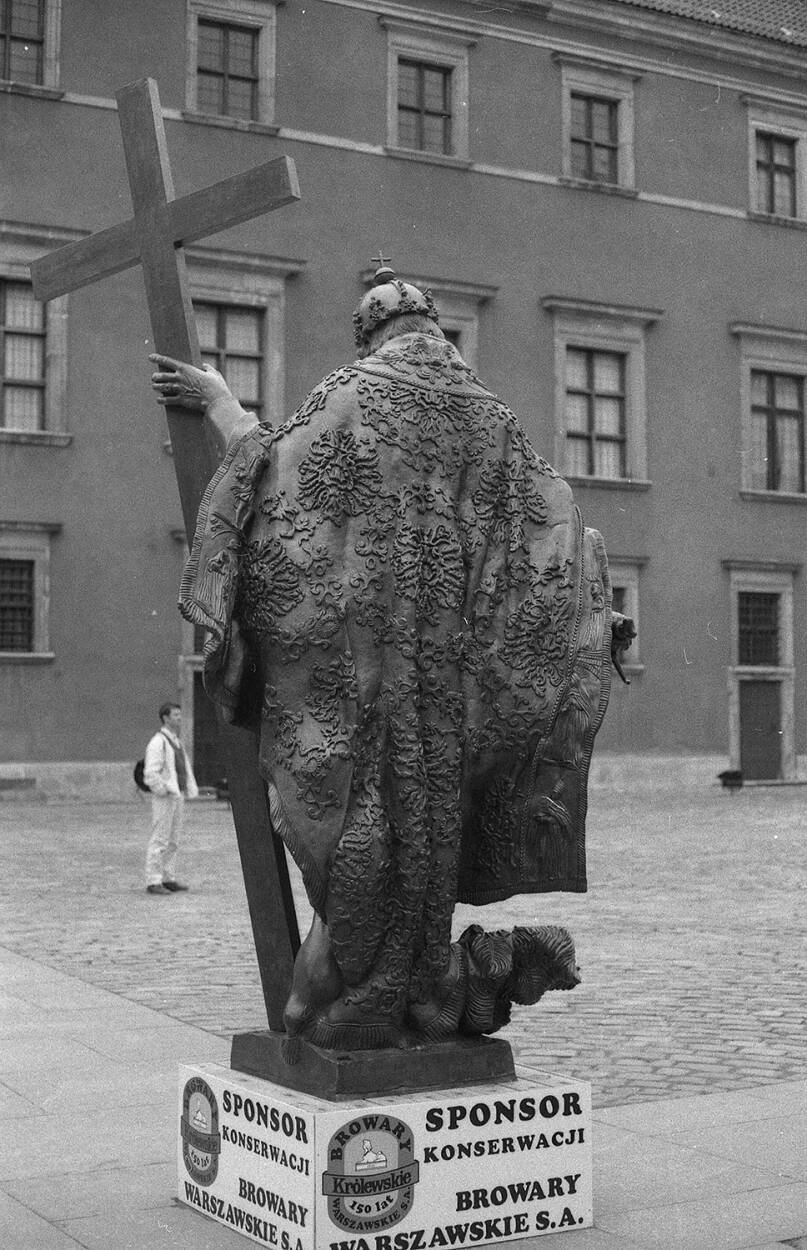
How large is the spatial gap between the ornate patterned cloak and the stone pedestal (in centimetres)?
36

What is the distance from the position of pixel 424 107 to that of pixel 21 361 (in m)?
8.98

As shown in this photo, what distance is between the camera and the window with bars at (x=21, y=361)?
2647cm

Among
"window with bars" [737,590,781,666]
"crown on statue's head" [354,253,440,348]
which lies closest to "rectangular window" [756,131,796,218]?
"window with bars" [737,590,781,666]

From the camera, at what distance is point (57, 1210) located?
15.3 feet

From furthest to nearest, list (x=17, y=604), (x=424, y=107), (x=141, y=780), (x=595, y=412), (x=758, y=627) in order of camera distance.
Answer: (x=758, y=627), (x=595, y=412), (x=424, y=107), (x=17, y=604), (x=141, y=780)

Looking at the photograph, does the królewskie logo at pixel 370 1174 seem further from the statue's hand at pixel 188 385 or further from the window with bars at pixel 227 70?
the window with bars at pixel 227 70

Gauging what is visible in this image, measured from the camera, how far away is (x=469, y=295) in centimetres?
2994

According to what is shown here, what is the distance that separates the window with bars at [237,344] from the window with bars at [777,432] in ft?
34.6

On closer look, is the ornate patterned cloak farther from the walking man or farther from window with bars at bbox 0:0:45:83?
window with bars at bbox 0:0:45:83

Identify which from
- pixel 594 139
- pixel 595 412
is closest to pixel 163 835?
pixel 595 412

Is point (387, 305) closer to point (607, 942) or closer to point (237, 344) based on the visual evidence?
point (607, 942)

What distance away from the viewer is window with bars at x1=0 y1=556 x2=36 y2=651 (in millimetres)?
26109

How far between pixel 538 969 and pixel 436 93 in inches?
1092

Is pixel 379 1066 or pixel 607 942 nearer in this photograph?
pixel 379 1066
